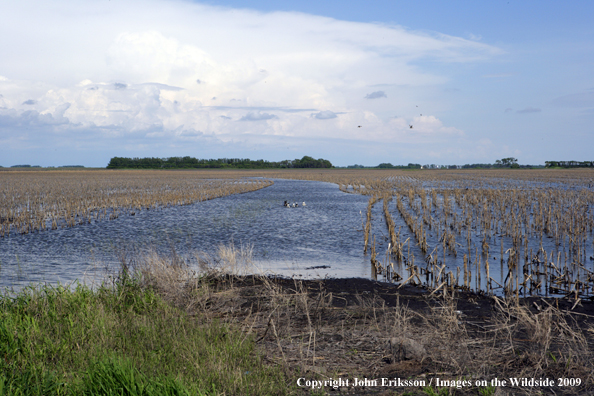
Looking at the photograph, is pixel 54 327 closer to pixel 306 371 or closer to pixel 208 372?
pixel 208 372

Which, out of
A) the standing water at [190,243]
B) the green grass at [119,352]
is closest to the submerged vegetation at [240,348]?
the green grass at [119,352]

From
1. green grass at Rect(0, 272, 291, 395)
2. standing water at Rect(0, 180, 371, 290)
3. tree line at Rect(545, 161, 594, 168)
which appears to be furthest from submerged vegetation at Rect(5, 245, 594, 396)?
tree line at Rect(545, 161, 594, 168)

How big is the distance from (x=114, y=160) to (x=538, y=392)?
21339cm

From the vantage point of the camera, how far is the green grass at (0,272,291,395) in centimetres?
494

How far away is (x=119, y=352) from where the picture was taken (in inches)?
233

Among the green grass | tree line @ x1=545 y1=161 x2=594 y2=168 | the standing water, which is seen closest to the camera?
the green grass

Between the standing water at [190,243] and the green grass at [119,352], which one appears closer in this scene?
the green grass at [119,352]

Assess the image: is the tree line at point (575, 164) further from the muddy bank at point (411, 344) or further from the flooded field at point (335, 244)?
the muddy bank at point (411, 344)

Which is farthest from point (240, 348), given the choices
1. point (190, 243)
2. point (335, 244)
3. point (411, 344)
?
point (335, 244)

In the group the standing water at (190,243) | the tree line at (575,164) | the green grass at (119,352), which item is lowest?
the standing water at (190,243)

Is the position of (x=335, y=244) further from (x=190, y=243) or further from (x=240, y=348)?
(x=240, y=348)

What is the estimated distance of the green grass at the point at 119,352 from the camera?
4.94 meters

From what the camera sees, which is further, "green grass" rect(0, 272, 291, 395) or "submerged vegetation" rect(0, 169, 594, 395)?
"submerged vegetation" rect(0, 169, 594, 395)

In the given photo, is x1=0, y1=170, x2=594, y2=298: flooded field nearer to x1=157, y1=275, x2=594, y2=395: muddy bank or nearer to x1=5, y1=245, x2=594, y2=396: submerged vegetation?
x1=157, y1=275, x2=594, y2=395: muddy bank
